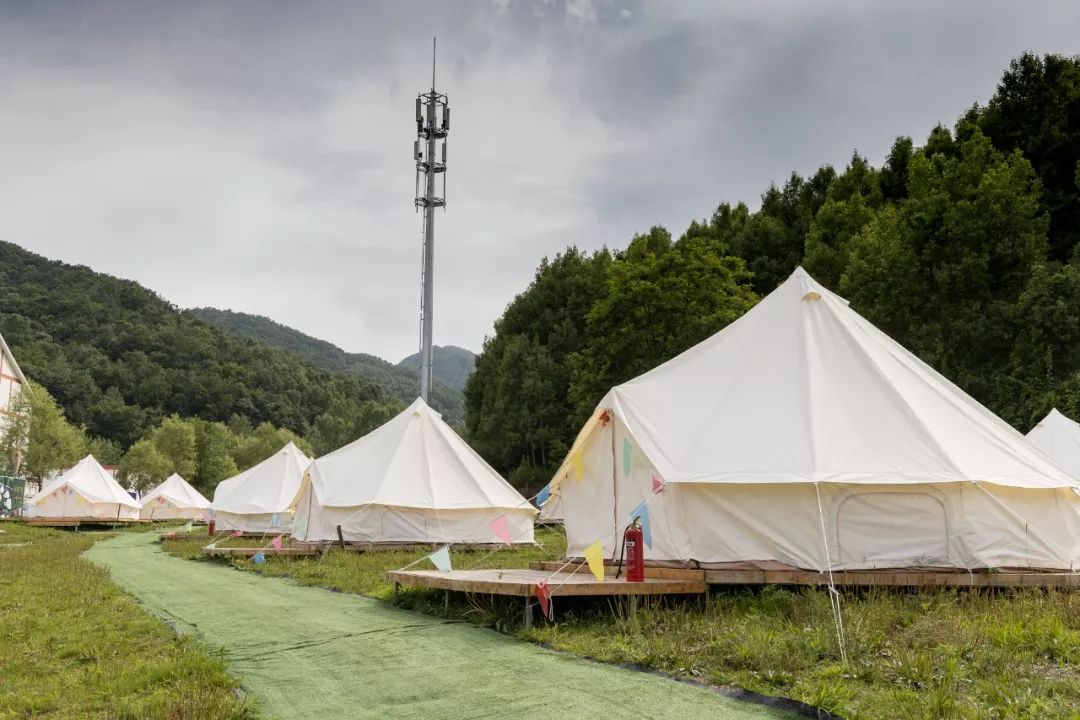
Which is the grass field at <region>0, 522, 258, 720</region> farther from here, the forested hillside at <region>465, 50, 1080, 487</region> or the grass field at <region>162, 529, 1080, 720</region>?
the forested hillside at <region>465, 50, 1080, 487</region>

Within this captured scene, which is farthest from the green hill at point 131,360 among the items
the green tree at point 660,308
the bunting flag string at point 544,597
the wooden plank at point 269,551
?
the bunting flag string at point 544,597

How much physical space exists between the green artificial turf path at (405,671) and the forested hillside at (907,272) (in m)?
20.1

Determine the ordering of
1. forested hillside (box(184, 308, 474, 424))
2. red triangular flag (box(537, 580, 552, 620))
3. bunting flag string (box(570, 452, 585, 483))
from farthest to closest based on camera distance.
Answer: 1. forested hillside (box(184, 308, 474, 424))
2. bunting flag string (box(570, 452, 585, 483))
3. red triangular flag (box(537, 580, 552, 620))

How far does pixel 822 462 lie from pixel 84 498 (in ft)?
129

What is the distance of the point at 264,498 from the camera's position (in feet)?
86.1

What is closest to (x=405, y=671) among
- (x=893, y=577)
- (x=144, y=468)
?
(x=893, y=577)

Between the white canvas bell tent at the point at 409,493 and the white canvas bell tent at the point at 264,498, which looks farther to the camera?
the white canvas bell tent at the point at 264,498

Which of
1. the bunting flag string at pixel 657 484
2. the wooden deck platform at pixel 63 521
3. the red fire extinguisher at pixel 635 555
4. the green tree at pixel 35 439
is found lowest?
the wooden deck platform at pixel 63 521

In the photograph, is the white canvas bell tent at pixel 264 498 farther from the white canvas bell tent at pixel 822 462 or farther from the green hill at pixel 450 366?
the green hill at pixel 450 366

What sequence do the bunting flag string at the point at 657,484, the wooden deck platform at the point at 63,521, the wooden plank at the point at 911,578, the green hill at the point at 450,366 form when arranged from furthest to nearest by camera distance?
the green hill at the point at 450,366
the wooden deck platform at the point at 63,521
the bunting flag string at the point at 657,484
the wooden plank at the point at 911,578

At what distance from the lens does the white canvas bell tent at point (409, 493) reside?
16594 millimetres

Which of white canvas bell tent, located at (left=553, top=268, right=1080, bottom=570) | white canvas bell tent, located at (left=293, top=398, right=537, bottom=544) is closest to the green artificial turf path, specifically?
white canvas bell tent, located at (left=553, top=268, right=1080, bottom=570)

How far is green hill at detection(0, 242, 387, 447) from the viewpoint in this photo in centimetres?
7269

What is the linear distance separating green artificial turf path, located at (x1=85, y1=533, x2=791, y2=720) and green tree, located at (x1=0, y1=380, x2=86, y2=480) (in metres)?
45.0
